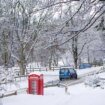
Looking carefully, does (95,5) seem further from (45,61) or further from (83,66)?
(45,61)

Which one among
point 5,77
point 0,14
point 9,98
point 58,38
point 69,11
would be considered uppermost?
point 0,14

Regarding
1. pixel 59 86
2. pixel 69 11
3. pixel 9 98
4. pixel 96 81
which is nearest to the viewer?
pixel 69 11

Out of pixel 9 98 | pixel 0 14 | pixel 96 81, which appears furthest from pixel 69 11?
pixel 0 14

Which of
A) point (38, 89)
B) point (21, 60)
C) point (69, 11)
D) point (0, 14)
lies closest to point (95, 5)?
point (69, 11)

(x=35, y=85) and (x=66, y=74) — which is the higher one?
(x=66, y=74)

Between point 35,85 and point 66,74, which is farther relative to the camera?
point 66,74

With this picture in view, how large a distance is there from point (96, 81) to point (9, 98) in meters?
11.0

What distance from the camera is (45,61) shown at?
70.6m

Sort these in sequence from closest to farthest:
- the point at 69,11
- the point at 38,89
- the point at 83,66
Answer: the point at 69,11 → the point at 38,89 → the point at 83,66

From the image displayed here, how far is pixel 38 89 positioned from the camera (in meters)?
17.6

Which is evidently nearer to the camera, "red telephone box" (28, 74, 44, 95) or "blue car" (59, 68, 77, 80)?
"red telephone box" (28, 74, 44, 95)

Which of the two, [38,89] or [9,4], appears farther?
[9,4]

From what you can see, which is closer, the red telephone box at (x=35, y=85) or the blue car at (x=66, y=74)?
the red telephone box at (x=35, y=85)

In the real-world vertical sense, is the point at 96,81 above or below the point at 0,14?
below
